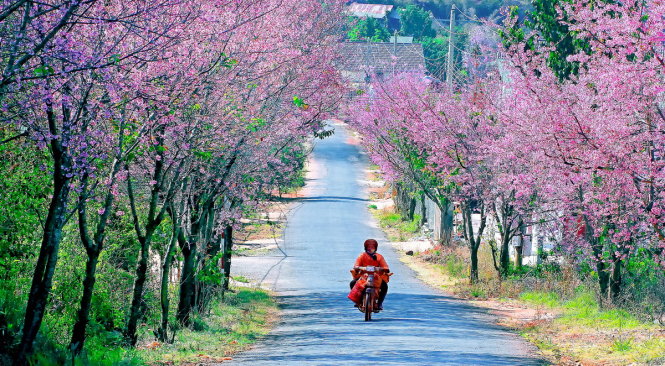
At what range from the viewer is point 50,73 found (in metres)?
9.16

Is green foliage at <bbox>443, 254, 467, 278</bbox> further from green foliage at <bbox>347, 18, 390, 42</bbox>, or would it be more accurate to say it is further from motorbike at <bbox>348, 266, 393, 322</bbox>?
green foliage at <bbox>347, 18, 390, 42</bbox>

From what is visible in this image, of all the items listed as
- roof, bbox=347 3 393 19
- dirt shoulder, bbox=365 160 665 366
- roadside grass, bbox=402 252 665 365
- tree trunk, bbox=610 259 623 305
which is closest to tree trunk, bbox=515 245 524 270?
dirt shoulder, bbox=365 160 665 366

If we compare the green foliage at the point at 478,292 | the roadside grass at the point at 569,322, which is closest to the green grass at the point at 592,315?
the roadside grass at the point at 569,322

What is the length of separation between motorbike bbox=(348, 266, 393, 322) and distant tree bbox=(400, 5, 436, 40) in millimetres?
84260

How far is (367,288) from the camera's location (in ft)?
54.0

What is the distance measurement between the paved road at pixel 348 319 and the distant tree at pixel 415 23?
4956 cm

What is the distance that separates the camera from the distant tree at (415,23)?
99.5m

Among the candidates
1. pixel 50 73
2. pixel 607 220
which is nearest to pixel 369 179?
pixel 607 220

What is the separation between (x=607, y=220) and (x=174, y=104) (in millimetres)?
10877

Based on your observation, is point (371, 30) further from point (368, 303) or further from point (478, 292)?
point (368, 303)

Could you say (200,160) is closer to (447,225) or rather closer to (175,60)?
(175,60)

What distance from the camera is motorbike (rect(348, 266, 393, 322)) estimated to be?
16.2 meters

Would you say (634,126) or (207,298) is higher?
(634,126)

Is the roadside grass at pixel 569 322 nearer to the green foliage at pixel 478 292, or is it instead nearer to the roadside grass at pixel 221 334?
the green foliage at pixel 478 292
